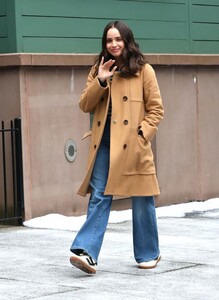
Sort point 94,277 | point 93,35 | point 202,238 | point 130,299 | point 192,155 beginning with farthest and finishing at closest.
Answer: point 192,155, point 93,35, point 202,238, point 94,277, point 130,299

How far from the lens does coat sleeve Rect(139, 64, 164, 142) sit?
328 inches

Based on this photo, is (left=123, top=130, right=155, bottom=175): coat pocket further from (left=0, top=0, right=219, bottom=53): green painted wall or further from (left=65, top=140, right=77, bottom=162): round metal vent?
(left=65, top=140, right=77, bottom=162): round metal vent

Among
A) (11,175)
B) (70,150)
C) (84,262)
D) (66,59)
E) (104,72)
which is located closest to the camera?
(84,262)

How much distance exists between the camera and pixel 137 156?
8391 mm

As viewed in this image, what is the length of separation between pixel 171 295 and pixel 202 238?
9.86 feet

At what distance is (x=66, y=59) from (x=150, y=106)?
3834 mm

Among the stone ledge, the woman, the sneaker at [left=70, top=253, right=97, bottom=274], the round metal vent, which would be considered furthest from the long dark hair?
the round metal vent

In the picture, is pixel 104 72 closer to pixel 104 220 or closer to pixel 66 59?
pixel 104 220

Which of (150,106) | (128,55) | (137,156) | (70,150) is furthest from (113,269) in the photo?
(70,150)

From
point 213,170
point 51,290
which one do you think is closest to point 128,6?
point 213,170

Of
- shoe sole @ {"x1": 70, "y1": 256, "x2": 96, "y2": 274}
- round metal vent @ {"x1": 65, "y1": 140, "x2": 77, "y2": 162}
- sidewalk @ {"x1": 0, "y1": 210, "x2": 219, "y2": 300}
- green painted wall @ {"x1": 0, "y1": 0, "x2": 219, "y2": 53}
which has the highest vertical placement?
green painted wall @ {"x1": 0, "y1": 0, "x2": 219, "y2": 53}

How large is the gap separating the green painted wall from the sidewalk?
2.20m

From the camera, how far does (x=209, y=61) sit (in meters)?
14.1

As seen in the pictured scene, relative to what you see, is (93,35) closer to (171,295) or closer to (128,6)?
(128,6)
